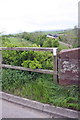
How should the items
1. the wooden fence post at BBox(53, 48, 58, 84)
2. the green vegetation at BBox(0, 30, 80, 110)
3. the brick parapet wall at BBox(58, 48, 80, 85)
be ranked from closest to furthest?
the green vegetation at BBox(0, 30, 80, 110) < the brick parapet wall at BBox(58, 48, 80, 85) < the wooden fence post at BBox(53, 48, 58, 84)

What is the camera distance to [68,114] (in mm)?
2846

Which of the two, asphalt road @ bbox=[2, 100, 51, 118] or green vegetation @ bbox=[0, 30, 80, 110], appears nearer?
asphalt road @ bbox=[2, 100, 51, 118]

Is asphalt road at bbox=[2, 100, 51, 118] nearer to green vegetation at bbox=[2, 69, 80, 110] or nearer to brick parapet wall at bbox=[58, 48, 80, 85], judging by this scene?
green vegetation at bbox=[2, 69, 80, 110]

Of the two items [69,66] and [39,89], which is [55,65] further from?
[39,89]

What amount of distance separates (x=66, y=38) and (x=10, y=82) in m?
1.77

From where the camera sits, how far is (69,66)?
3.35 metres

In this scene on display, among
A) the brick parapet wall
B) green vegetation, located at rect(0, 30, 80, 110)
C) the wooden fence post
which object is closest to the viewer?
green vegetation, located at rect(0, 30, 80, 110)

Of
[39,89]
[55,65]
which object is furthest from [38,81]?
[55,65]

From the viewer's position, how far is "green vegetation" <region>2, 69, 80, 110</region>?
10.0ft

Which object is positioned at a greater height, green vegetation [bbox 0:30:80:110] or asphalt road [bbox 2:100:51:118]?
green vegetation [bbox 0:30:80:110]

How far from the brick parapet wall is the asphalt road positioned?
0.80m

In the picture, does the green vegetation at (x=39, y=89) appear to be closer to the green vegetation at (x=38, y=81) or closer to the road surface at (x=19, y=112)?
the green vegetation at (x=38, y=81)

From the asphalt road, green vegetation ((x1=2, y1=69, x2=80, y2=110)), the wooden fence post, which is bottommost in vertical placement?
the asphalt road

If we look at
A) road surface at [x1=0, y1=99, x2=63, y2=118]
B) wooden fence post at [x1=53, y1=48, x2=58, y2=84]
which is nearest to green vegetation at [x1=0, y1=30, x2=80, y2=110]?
wooden fence post at [x1=53, y1=48, x2=58, y2=84]
